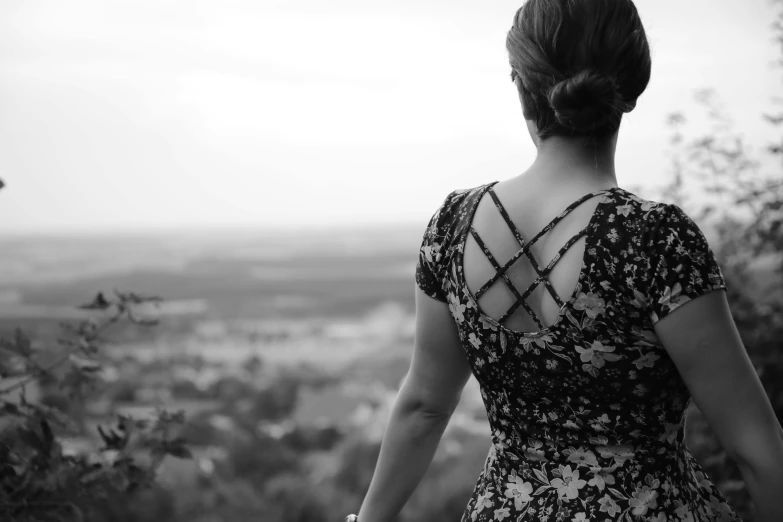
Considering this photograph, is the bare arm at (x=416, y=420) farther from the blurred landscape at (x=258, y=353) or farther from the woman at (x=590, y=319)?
the blurred landscape at (x=258, y=353)

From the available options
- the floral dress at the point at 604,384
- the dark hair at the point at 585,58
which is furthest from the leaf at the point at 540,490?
the dark hair at the point at 585,58

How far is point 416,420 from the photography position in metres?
1.23

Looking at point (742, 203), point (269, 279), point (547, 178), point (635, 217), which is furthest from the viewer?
point (269, 279)

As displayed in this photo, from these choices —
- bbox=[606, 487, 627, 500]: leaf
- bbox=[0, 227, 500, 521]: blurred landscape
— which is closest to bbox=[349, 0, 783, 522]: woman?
bbox=[606, 487, 627, 500]: leaf

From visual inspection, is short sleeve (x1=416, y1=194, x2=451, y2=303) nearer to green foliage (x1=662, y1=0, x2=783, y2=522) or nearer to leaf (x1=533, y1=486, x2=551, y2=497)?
leaf (x1=533, y1=486, x2=551, y2=497)

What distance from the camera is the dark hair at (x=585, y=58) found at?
96 cm

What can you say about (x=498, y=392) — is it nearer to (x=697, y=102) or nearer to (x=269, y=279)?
(x=697, y=102)

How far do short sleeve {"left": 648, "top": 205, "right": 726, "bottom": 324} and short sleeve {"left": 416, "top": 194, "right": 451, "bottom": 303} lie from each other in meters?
0.35

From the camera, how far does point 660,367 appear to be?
962 mm

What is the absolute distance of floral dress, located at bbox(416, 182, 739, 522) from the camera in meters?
0.92

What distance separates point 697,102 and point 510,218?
75.2 inches

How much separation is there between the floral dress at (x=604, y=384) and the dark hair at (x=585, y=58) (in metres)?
0.11

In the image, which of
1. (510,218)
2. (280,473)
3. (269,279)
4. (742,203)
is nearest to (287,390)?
(280,473)

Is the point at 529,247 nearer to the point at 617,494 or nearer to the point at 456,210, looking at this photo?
the point at 456,210
